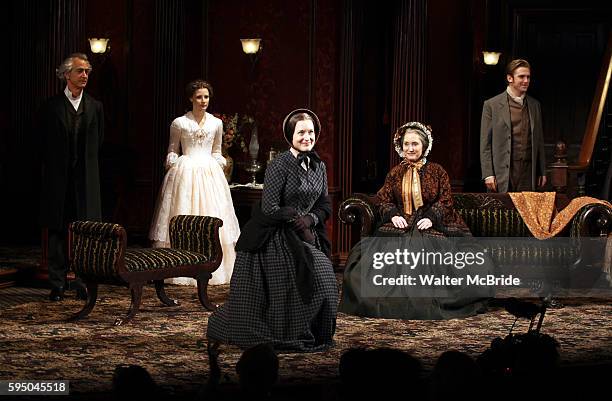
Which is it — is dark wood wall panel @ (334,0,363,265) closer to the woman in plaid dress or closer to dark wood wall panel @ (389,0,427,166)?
dark wood wall panel @ (389,0,427,166)

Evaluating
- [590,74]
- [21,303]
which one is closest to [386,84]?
[590,74]

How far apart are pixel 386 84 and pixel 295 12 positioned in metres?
2.77

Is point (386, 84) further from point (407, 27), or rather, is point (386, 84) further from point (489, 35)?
point (407, 27)

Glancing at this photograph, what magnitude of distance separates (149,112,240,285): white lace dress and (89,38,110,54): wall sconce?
2902mm

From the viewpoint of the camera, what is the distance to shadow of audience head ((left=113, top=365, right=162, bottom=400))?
250 centimetres

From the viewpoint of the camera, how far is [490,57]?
1277 cm

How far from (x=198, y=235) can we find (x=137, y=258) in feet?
1.95

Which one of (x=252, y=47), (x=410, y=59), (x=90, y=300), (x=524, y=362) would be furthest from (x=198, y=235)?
(x=524, y=362)

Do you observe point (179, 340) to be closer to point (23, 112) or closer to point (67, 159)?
point (67, 159)

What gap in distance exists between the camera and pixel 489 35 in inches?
523

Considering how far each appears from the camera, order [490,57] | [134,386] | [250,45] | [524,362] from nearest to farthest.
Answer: [134,386] < [524,362] < [250,45] < [490,57]

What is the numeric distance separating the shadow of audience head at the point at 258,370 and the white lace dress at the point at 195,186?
22.6 ft

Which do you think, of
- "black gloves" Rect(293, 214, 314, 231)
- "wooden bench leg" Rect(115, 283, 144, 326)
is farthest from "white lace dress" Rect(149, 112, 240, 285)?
"black gloves" Rect(293, 214, 314, 231)

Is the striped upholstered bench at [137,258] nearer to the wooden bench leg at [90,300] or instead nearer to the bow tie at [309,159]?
the wooden bench leg at [90,300]
